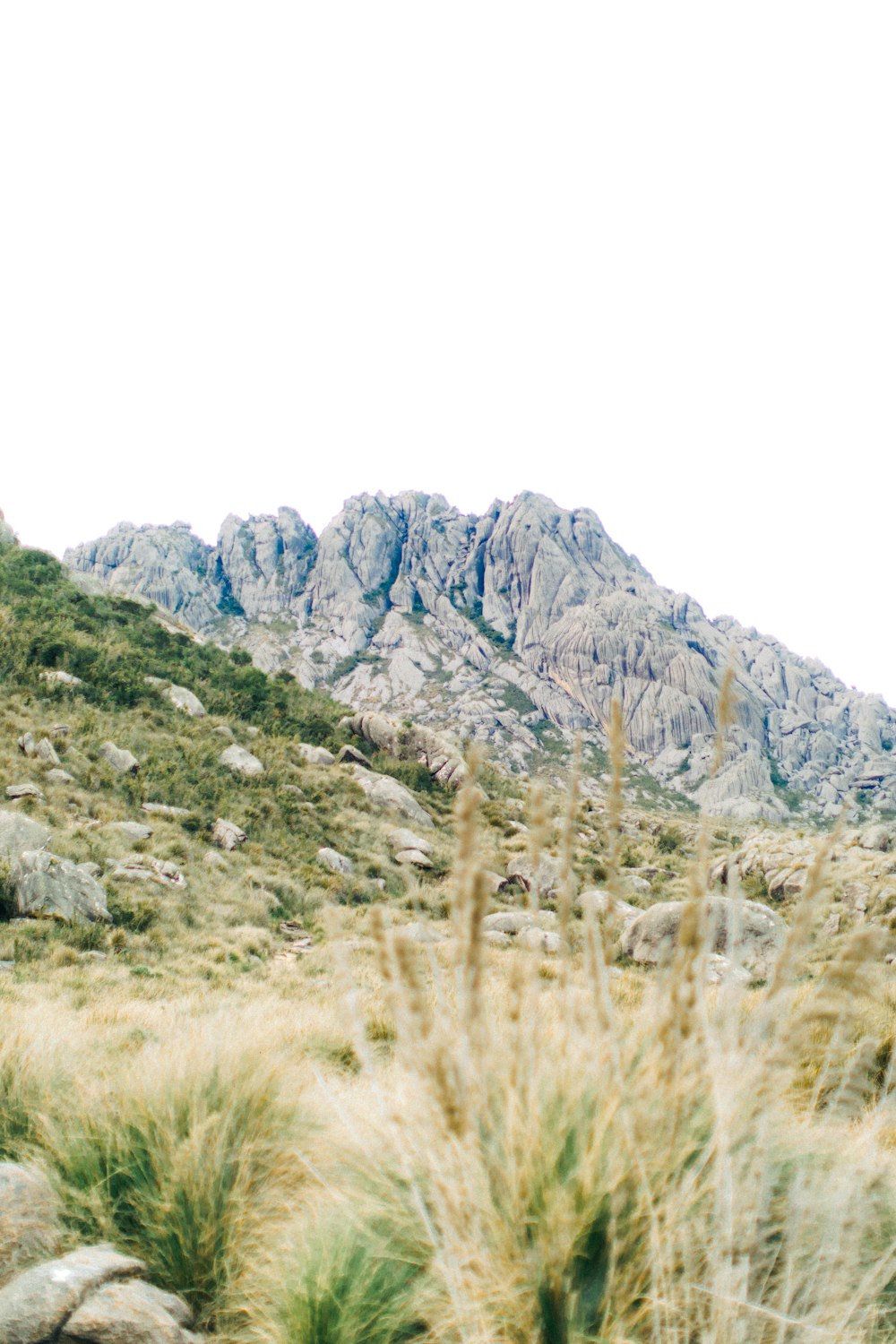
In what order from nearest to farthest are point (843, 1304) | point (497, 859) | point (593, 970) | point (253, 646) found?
point (843, 1304), point (593, 970), point (497, 859), point (253, 646)

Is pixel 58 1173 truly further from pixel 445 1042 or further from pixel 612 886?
pixel 612 886

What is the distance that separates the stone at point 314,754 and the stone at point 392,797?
104 centimetres

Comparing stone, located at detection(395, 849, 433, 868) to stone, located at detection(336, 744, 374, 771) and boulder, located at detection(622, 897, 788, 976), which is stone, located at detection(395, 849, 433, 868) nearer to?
stone, located at detection(336, 744, 374, 771)

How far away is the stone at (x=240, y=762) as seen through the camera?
18625 mm

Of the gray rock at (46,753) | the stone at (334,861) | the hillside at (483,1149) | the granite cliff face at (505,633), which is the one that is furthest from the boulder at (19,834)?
the granite cliff face at (505,633)

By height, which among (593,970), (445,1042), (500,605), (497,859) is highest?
(500,605)

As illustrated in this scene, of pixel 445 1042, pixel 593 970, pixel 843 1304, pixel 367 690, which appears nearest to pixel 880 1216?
pixel 843 1304

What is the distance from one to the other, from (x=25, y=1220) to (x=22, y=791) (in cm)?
1265

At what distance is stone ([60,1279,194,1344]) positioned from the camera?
5.87ft

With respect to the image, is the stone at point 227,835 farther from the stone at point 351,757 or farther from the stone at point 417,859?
the stone at point 351,757

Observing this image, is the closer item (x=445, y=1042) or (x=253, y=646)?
(x=445, y=1042)

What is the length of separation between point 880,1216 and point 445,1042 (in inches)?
62.9

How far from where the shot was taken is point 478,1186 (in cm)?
155

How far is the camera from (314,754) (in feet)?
73.6
